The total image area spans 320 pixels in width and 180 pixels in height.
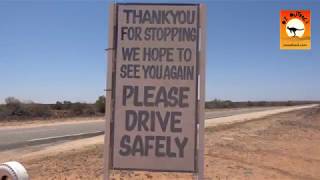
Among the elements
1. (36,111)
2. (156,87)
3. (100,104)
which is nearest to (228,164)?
(156,87)

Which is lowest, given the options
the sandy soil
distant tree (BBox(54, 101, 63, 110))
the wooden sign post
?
the sandy soil

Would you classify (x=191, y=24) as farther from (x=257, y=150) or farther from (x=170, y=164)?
(x=257, y=150)

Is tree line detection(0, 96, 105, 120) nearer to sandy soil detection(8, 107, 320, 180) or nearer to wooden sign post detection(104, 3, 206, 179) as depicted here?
sandy soil detection(8, 107, 320, 180)

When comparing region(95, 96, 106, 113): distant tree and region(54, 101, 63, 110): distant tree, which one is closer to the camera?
region(95, 96, 106, 113): distant tree

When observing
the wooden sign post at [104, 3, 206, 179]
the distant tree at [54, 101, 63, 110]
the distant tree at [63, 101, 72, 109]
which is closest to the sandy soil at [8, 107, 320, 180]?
the wooden sign post at [104, 3, 206, 179]

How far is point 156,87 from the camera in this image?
5.58 m

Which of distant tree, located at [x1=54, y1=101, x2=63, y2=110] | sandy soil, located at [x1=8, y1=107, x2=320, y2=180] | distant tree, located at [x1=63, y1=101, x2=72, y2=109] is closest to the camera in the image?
sandy soil, located at [x1=8, y1=107, x2=320, y2=180]

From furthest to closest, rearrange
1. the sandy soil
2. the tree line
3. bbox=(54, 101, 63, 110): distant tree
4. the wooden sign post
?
bbox=(54, 101, 63, 110): distant tree < the tree line < the sandy soil < the wooden sign post

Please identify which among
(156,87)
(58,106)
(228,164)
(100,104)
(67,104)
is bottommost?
(228,164)

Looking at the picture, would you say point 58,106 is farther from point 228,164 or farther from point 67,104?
point 228,164

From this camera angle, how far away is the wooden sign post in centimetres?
557

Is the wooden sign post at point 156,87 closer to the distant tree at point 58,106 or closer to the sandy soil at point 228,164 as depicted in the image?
the sandy soil at point 228,164

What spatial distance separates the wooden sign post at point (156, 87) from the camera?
557 cm

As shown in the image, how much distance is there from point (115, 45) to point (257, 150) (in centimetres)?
1024
